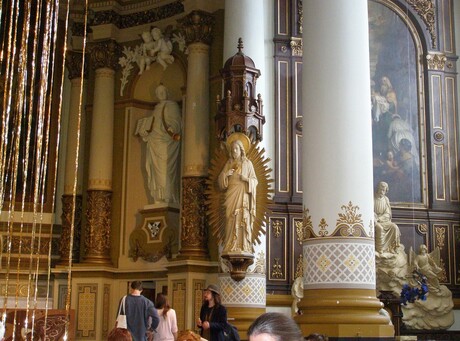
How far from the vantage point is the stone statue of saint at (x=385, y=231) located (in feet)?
43.0

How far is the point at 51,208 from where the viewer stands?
16.9m

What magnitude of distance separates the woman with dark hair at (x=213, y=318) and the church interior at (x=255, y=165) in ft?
3.13

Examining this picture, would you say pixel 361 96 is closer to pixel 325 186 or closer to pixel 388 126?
pixel 325 186

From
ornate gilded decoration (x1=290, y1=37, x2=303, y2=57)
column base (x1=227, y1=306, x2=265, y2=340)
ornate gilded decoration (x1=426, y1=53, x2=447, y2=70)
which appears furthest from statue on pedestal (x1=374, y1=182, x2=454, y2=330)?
ornate gilded decoration (x1=290, y1=37, x2=303, y2=57)

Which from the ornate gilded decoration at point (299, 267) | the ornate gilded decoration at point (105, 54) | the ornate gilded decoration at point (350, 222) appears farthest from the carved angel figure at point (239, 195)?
the ornate gilded decoration at point (105, 54)

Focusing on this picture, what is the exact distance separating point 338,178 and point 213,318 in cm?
212

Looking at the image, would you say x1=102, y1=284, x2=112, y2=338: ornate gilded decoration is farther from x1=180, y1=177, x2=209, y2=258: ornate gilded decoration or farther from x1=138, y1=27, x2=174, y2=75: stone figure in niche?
x1=138, y1=27, x2=174, y2=75: stone figure in niche

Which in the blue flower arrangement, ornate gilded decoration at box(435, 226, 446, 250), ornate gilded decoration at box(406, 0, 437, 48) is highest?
ornate gilded decoration at box(406, 0, 437, 48)

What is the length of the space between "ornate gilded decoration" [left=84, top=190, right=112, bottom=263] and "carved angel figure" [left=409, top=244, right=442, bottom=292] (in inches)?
242

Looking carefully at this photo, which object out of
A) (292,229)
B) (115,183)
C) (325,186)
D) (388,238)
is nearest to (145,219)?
(115,183)

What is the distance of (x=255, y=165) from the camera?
11.7 metres

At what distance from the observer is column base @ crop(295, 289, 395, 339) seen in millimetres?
8109

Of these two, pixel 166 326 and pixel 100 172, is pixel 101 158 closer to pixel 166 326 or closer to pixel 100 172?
pixel 100 172

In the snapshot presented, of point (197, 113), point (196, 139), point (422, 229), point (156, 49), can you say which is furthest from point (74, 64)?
point (422, 229)
